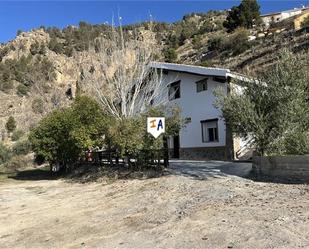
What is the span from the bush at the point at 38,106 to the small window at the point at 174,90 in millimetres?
43449

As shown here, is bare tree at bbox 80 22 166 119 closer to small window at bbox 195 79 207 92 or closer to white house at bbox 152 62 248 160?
white house at bbox 152 62 248 160

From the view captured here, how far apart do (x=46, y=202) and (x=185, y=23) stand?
95.5 meters

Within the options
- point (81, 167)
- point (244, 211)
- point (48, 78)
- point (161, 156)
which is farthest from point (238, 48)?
point (244, 211)

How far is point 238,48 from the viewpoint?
65.8 metres

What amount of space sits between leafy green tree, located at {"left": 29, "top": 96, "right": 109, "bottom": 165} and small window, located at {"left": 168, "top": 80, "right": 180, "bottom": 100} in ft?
26.6

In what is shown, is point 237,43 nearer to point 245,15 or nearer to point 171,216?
point 245,15

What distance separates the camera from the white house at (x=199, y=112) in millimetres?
26625

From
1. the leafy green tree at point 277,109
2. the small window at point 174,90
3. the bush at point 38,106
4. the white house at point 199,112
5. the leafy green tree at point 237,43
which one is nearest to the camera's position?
the leafy green tree at point 277,109

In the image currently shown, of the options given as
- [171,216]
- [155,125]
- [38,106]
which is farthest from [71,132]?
[38,106]

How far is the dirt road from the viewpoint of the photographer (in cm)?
894

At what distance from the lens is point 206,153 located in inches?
1123

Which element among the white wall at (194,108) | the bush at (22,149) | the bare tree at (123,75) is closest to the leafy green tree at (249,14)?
the bush at (22,149)

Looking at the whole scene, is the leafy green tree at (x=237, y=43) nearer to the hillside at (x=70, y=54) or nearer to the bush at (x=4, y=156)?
the hillside at (x=70, y=54)

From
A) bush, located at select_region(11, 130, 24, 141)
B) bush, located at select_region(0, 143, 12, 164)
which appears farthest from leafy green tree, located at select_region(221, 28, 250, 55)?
bush, located at select_region(0, 143, 12, 164)
